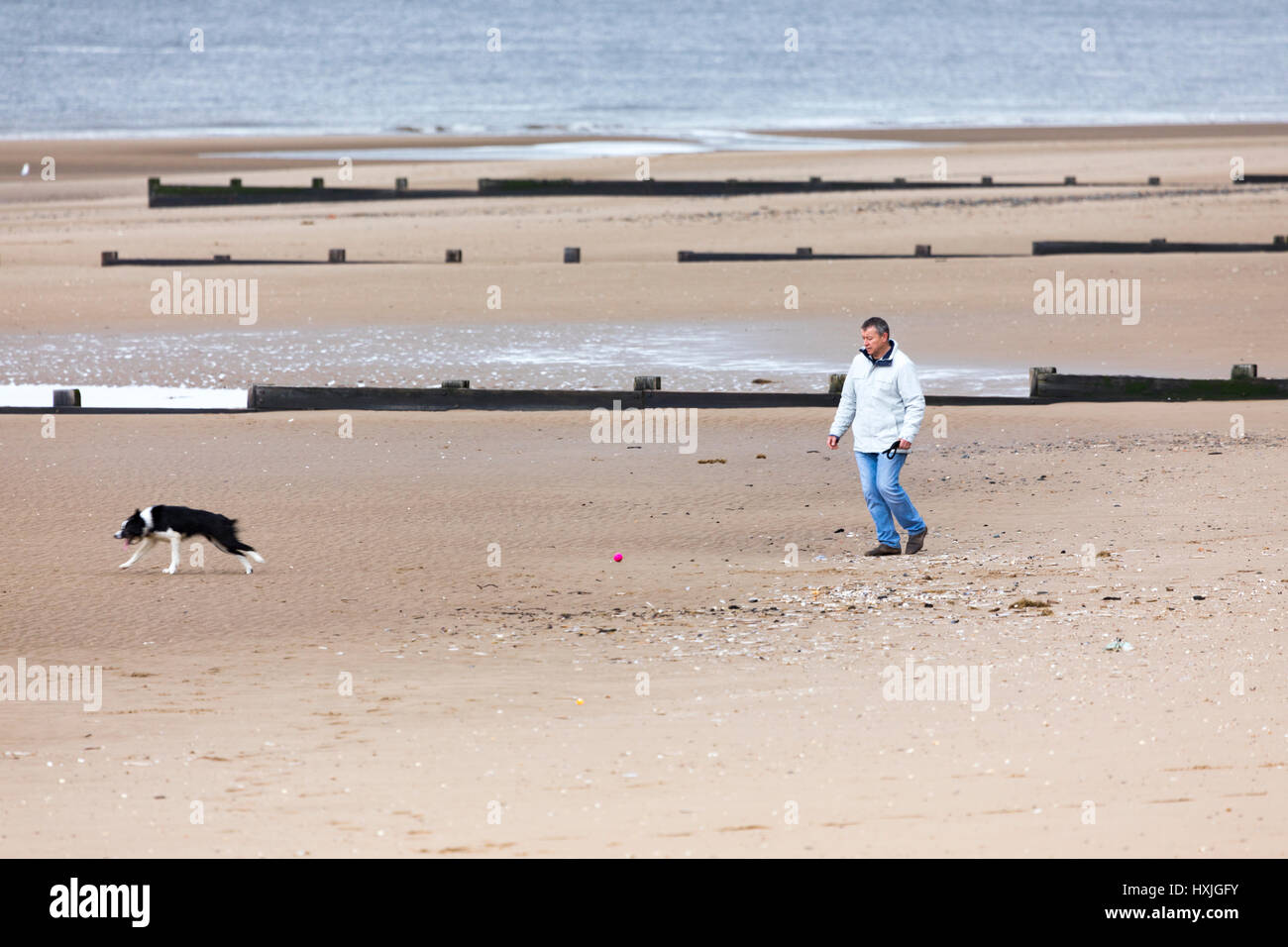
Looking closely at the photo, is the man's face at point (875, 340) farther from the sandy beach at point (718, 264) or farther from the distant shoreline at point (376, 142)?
the distant shoreline at point (376, 142)

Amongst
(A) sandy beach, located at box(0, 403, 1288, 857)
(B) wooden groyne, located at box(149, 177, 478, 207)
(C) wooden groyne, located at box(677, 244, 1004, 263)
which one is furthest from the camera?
(B) wooden groyne, located at box(149, 177, 478, 207)

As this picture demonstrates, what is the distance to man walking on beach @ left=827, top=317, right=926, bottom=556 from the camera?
10961 mm

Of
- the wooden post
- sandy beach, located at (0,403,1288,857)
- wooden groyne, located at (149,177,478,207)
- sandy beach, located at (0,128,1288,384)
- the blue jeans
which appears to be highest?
wooden groyne, located at (149,177,478,207)

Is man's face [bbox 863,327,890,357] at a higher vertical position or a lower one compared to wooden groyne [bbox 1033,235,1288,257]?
lower

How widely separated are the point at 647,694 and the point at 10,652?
12.3ft

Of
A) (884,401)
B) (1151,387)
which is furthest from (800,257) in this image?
(884,401)

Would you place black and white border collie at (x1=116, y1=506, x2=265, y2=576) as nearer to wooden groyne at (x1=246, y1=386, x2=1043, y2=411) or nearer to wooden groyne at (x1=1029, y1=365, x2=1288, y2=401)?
wooden groyne at (x1=246, y1=386, x2=1043, y2=411)

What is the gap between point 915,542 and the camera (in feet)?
36.4

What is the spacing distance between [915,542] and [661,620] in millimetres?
2370

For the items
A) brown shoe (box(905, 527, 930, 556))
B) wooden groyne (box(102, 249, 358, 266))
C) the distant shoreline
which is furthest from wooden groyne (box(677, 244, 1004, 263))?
the distant shoreline

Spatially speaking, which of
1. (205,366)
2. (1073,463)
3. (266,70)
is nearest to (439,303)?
(205,366)

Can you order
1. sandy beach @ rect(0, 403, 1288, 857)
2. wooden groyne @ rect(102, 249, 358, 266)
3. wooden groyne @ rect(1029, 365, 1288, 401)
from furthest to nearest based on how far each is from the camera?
1. wooden groyne @ rect(102, 249, 358, 266)
2. wooden groyne @ rect(1029, 365, 1288, 401)
3. sandy beach @ rect(0, 403, 1288, 857)

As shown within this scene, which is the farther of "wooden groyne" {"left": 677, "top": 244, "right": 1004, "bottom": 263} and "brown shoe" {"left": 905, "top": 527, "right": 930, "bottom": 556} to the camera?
"wooden groyne" {"left": 677, "top": 244, "right": 1004, "bottom": 263}

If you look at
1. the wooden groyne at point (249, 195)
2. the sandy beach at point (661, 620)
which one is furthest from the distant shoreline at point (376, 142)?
the sandy beach at point (661, 620)
